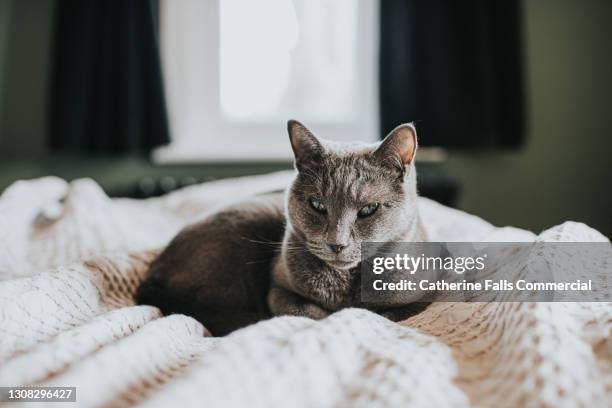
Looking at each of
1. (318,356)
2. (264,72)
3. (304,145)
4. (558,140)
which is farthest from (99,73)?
(558,140)

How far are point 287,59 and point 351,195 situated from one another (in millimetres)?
1830

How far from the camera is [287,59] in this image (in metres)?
2.45

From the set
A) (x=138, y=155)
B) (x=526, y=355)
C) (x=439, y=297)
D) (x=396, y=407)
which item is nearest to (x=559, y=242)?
(x=439, y=297)

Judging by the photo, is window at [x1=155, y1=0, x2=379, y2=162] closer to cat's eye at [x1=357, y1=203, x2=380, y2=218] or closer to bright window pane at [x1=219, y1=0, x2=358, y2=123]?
bright window pane at [x1=219, y1=0, x2=358, y2=123]

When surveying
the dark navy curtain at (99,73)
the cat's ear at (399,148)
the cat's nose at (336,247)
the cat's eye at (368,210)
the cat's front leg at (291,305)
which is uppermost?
the dark navy curtain at (99,73)

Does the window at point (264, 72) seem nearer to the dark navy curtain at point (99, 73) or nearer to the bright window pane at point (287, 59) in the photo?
the bright window pane at point (287, 59)

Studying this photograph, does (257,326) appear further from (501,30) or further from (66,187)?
(501,30)

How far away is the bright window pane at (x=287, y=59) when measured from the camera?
2.41m

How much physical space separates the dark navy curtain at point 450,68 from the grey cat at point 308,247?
1.47m

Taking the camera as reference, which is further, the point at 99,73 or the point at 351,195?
the point at 99,73

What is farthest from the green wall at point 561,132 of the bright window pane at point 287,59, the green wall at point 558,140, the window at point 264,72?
the bright window pane at point 287,59

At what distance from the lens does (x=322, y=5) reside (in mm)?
2441

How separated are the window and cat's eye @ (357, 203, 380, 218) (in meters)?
1.61

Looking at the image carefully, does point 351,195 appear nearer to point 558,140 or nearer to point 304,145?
point 304,145
